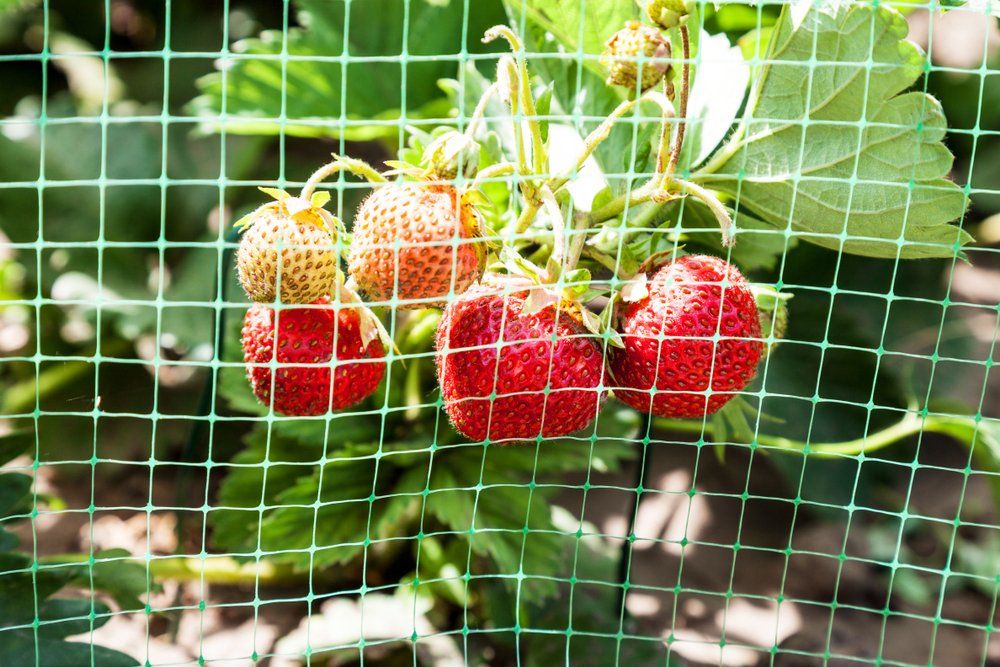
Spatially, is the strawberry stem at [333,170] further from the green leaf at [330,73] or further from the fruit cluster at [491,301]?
the green leaf at [330,73]

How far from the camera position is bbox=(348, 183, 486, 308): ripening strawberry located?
0.69 metres

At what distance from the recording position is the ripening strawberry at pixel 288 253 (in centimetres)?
68

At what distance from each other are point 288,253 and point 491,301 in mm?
143

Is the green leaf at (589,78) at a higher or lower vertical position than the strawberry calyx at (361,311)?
higher

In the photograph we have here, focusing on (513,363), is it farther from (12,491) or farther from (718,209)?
(12,491)

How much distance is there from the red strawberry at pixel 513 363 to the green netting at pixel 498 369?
2 centimetres

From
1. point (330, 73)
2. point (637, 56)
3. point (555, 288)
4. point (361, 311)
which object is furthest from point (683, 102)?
point (330, 73)

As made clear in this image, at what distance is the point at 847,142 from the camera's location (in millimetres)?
784

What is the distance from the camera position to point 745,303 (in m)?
0.75

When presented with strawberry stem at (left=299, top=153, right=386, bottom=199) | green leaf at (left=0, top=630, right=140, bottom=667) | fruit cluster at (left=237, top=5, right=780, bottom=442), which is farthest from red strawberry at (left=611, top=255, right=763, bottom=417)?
green leaf at (left=0, top=630, right=140, bottom=667)

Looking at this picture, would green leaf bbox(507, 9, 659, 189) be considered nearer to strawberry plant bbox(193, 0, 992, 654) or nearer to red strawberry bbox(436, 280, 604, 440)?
strawberry plant bbox(193, 0, 992, 654)

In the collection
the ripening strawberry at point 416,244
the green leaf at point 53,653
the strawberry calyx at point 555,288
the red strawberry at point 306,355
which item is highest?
the ripening strawberry at point 416,244

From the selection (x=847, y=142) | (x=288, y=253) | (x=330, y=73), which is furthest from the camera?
(x=330, y=73)

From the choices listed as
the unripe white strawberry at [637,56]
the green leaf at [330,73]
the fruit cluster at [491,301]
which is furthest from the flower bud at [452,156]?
the green leaf at [330,73]
